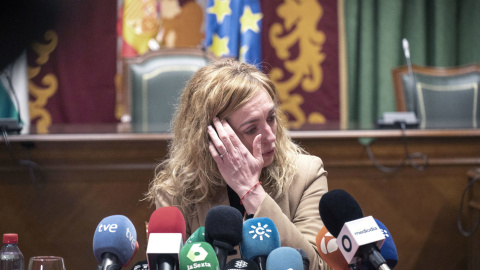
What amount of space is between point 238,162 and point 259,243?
0.65m

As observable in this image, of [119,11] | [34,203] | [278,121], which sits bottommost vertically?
[34,203]

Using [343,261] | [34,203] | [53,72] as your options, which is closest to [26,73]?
[53,72]

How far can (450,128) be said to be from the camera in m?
2.56

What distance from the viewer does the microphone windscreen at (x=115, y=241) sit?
99 centimetres

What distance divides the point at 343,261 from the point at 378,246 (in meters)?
0.11

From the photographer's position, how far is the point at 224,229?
99 cm

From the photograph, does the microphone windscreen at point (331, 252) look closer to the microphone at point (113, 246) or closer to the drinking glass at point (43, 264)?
the microphone at point (113, 246)

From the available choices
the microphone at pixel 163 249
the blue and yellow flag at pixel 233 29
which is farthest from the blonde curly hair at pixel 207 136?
the blue and yellow flag at pixel 233 29

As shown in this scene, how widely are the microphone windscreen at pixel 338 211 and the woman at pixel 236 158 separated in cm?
59

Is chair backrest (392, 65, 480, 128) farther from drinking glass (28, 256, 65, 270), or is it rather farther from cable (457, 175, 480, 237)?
drinking glass (28, 256, 65, 270)

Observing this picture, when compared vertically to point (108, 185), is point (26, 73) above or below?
above

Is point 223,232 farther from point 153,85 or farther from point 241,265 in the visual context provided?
point 153,85

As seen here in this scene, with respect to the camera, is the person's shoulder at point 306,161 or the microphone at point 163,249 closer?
the microphone at point 163,249

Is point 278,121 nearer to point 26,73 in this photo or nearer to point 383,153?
point 383,153
